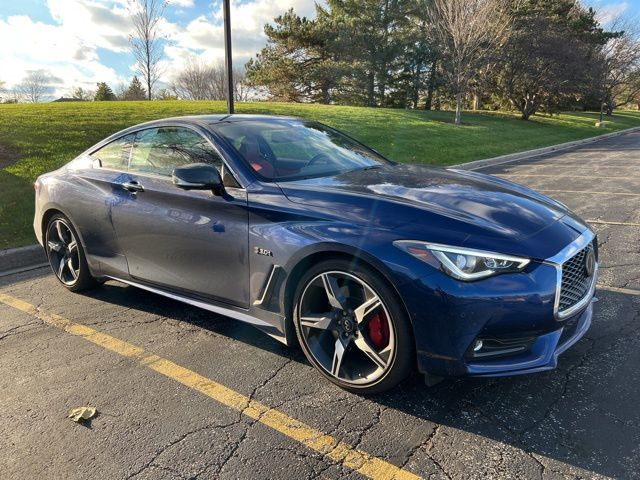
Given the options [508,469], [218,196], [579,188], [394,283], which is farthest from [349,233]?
[579,188]

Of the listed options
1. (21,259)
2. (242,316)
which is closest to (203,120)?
(242,316)

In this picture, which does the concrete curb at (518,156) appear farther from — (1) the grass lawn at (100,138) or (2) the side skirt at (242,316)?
(2) the side skirt at (242,316)

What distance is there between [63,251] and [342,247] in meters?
3.12

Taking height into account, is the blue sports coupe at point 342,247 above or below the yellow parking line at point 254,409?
above

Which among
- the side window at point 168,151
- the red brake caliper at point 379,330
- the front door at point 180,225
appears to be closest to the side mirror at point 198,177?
the front door at point 180,225

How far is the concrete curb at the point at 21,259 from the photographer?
530 centimetres

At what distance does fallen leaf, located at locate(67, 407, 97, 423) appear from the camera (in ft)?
8.61

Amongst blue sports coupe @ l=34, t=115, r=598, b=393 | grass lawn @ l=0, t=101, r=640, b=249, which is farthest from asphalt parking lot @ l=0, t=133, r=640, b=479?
grass lawn @ l=0, t=101, r=640, b=249

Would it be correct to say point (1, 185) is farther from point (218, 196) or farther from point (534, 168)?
point (534, 168)

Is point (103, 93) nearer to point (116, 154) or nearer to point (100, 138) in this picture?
point (100, 138)

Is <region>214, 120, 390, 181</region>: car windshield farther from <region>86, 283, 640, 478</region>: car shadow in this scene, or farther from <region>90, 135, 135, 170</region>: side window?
<region>86, 283, 640, 478</region>: car shadow

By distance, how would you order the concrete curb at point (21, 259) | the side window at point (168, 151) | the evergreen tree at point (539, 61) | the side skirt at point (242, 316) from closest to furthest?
1. the side skirt at point (242, 316)
2. the side window at point (168, 151)
3. the concrete curb at point (21, 259)
4. the evergreen tree at point (539, 61)

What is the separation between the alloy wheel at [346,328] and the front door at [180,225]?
0.51m

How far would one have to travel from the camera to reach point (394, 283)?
2445mm
